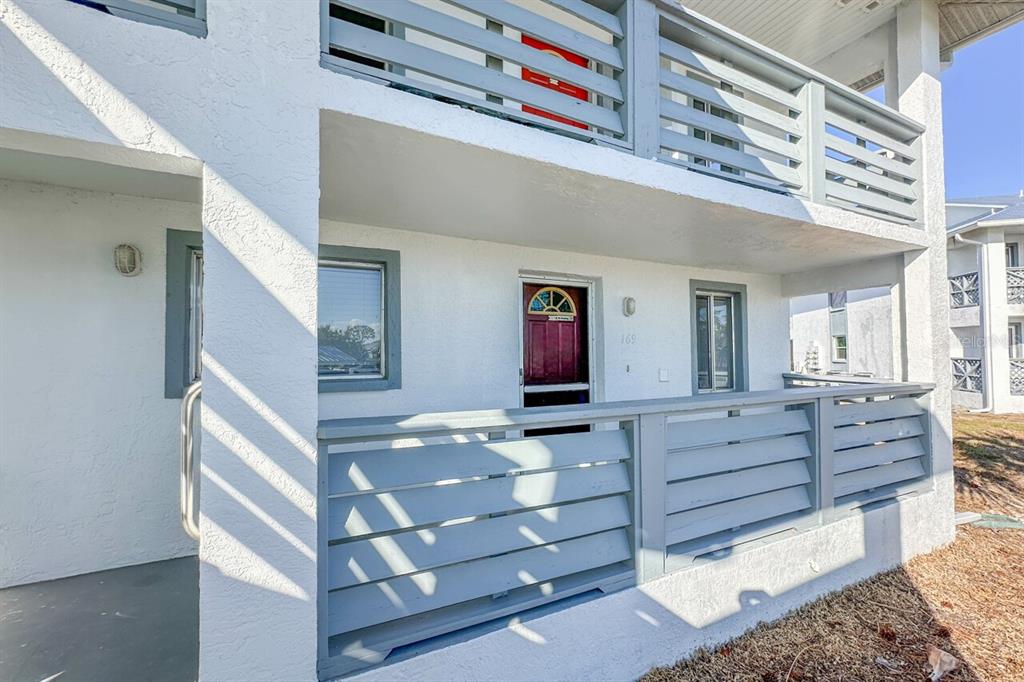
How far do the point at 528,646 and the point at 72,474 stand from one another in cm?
332

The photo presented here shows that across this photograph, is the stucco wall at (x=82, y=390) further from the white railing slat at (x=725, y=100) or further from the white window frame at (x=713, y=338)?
the white window frame at (x=713, y=338)

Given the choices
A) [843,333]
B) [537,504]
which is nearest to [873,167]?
[537,504]

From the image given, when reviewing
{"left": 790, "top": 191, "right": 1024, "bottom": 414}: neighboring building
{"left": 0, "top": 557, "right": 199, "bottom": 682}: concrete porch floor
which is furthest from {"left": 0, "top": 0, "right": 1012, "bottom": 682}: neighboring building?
{"left": 790, "top": 191, "right": 1024, "bottom": 414}: neighboring building

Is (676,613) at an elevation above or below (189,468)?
below

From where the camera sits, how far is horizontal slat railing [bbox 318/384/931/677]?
7.14 ft

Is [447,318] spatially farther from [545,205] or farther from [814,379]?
[814,379]

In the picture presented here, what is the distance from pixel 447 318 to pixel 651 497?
2.38 meters

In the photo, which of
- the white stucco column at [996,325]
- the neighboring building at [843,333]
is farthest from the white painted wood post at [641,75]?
the white stucco column at [996,325]

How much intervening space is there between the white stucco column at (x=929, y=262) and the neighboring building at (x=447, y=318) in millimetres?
39

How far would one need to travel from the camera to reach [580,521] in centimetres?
274

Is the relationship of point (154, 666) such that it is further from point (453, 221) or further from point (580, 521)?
point (453, 221)

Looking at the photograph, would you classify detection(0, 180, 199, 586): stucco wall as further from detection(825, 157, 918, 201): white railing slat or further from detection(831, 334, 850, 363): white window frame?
detection(831, 334, 850, 363): white window frame

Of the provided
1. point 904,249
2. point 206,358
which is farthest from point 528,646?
point 904,249

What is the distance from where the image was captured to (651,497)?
9.64 feet
